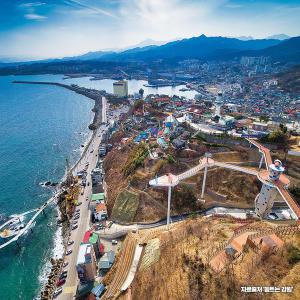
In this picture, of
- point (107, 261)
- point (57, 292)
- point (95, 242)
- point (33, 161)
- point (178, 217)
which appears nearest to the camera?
point (57, 292)

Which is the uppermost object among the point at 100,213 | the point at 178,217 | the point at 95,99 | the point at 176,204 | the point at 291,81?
the point at 176,204

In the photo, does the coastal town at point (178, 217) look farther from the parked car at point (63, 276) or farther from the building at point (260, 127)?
the building at point (260, 127)

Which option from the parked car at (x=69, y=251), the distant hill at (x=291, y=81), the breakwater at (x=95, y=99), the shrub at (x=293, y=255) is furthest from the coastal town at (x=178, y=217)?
the distant hill at (x=291, y=81)

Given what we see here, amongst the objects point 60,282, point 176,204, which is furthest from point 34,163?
point 176,204

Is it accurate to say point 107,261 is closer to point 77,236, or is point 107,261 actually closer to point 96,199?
point 77,236

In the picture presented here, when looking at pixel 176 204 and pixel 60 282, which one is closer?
pixel 60 282

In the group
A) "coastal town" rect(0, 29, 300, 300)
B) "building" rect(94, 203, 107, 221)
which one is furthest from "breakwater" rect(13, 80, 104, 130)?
"building" rect(94, 203, 107, 221)

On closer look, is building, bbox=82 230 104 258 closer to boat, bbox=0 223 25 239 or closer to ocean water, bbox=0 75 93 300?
ocean water, bbox=0 75 93 300
